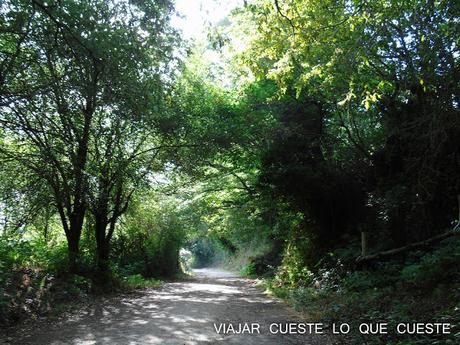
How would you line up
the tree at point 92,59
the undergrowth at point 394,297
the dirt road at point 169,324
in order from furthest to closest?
the tree at point 92,59
the dirt road at point 169,324
the undergrowth at point 394,297

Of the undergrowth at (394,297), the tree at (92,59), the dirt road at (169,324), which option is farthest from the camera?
the tree at (92,59)

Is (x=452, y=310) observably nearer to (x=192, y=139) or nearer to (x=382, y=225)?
(x=382, y=225)

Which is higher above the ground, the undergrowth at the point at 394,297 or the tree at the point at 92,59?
the tree at the point at 92,59

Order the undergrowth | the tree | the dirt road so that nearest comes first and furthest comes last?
the undergrowth
the dirt road
the tree

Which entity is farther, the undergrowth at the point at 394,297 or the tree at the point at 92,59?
the tree at the point at 92,59

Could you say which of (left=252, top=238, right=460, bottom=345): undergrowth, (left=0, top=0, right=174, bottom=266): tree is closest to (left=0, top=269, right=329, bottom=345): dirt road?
(left=252, top=238, right=460, bottom=345): undergrowth

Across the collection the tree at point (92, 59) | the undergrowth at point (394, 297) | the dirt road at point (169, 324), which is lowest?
the dirt road at point (169, 324)

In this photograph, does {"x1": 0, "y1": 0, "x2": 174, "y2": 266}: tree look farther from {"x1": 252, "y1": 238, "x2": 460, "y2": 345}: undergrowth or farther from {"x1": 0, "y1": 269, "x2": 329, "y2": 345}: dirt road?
{"x1": 252, "y1": 238, "x2": 460, "y2": 345}: undergrowth

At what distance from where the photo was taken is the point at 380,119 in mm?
12492

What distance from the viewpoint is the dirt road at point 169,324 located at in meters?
6.67

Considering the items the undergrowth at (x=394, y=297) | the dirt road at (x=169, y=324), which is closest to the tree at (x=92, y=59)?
the dirt road at (x=169, y=324)

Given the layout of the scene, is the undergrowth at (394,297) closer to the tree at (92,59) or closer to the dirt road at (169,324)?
the dirt road at (169,324)

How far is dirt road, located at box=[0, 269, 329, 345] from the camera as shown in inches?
263

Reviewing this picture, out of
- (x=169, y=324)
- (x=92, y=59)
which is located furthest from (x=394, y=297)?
(x=92, y=59)
